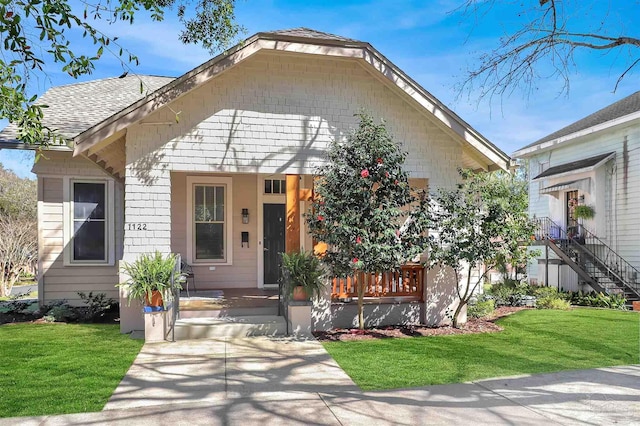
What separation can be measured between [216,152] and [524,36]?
532 centimetres

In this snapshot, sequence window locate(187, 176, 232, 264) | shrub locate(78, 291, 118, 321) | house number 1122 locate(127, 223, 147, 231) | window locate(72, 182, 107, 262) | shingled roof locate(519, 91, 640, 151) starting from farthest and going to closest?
shingled roof locate(519, 91, 640, 151)
window locate(187, 176, 232, 264)
window locate(72, 182, 107, 262)
shrub locate(78, 291, 118, 321)
house number 1122 locate(127, 223, 147, 231)

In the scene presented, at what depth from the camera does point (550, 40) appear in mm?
6582

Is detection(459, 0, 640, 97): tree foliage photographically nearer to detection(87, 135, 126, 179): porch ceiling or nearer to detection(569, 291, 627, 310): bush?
detection(87, 135, 126, 179): porch ceiling

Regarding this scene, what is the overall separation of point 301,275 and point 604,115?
49.5 feet

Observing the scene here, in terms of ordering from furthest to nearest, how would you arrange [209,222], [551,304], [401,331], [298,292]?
[551,304], [209,222], [401,331], [298,292]

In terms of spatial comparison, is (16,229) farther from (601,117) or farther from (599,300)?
(601,117)

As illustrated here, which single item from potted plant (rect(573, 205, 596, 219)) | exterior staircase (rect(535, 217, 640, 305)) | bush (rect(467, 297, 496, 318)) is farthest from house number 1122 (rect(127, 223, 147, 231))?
potted plant (rect(573, 205, 596, 219))

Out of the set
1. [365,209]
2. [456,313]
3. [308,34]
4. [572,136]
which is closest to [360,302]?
[365,209]

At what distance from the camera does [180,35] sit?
27.7ft

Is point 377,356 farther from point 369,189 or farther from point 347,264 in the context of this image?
point 369,189

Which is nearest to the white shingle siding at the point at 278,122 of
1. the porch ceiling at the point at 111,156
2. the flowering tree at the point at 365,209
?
the porch ceiling at the point at 111,156

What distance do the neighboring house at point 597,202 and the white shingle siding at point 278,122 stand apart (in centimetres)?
919

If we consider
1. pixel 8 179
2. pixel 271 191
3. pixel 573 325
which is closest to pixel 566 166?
pixel 573 325

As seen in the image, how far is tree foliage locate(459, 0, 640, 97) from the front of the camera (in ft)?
21.1
